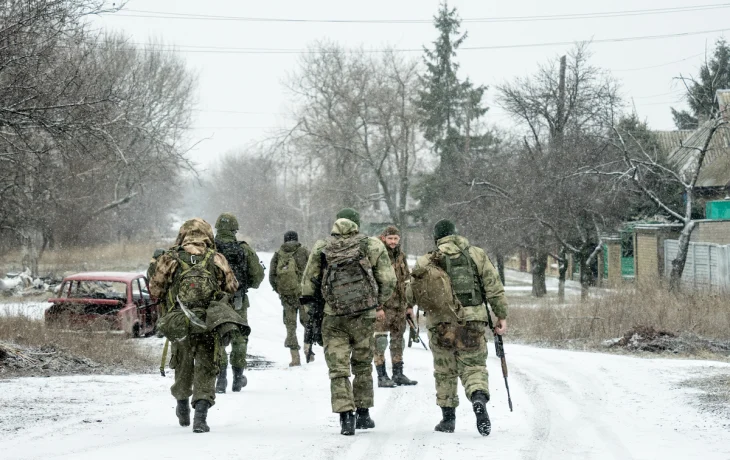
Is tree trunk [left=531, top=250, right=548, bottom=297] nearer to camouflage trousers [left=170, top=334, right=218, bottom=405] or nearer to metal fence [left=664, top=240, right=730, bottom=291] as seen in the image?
metal fence [left=664, top=240, right=730, bottom=291]

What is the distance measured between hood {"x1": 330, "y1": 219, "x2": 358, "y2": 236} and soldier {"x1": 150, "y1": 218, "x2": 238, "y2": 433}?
3.31ft

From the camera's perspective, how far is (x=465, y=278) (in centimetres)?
771

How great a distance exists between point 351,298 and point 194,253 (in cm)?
137

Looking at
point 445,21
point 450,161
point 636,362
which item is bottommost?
point 636,362

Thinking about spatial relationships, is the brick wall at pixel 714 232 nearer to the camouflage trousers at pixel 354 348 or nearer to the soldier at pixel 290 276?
the soldier at pixel 290 276

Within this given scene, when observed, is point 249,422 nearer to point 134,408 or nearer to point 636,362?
point 134,408

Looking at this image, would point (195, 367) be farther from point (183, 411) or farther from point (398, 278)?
point (398, 278)

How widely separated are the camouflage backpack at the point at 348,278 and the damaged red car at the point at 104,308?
754cm

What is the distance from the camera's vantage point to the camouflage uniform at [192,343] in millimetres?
7544

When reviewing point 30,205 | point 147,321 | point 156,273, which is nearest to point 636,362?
point 156,273

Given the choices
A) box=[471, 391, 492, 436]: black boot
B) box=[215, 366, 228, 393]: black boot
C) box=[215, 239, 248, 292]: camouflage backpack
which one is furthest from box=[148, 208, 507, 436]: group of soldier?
box=[215, 366, 228, 393]: black boot

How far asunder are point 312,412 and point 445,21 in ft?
155

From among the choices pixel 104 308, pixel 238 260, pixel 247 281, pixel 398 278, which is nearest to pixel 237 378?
pixel 247 281

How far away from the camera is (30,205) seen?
3428 cm
